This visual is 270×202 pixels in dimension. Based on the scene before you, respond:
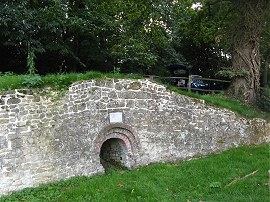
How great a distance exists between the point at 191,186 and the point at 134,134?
9.30 ft

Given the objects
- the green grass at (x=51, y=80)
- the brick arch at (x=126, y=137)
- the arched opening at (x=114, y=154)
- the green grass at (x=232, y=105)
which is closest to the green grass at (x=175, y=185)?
the brick arch at (x=126, y=137)

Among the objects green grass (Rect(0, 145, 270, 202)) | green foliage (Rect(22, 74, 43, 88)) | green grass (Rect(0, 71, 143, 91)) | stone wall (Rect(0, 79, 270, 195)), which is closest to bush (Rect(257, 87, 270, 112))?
stone wall (Rect(0, 79, 270, 195))

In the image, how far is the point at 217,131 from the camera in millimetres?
13102

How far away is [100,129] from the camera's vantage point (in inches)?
432

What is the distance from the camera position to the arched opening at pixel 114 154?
1177 cm

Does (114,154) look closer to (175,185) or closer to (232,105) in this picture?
(175,185)

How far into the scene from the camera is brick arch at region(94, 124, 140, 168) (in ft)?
36.4

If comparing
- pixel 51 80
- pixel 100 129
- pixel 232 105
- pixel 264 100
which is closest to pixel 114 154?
pixel 100 129

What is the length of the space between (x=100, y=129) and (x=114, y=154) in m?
1.66

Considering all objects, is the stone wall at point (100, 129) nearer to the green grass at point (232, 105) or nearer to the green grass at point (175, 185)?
the green grass at point (232, 105)

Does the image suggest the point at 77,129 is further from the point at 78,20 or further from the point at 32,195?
the point at 78,20

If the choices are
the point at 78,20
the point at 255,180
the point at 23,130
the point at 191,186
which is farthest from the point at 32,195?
the point at 78,20

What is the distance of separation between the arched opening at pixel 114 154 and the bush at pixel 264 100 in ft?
23.9

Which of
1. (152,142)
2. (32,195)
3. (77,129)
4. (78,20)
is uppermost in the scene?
(78,20)
